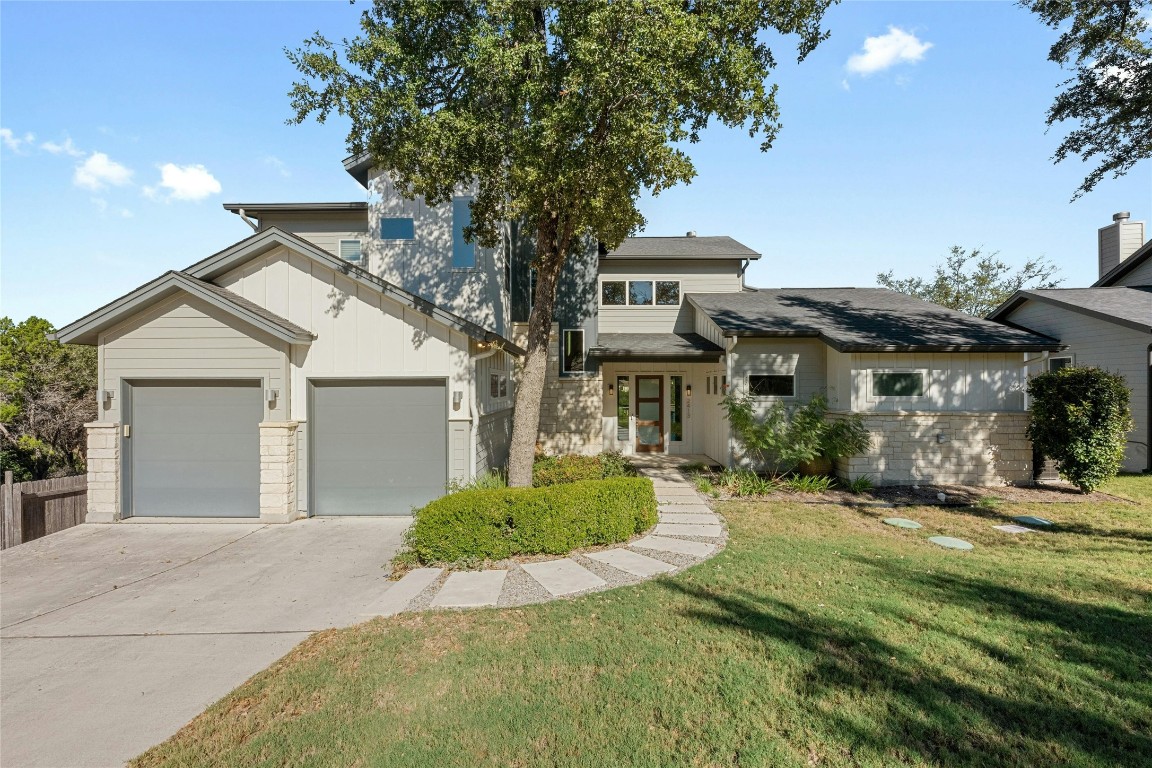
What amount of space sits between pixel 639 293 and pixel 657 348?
9.36 ft

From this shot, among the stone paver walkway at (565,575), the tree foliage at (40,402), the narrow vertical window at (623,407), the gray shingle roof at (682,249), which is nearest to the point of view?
the stone paver walkway at (565,575)

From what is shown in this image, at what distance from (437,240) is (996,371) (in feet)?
41.2

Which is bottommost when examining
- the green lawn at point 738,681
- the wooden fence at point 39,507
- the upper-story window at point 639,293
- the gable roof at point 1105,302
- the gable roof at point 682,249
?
the green lawn at point 738,681

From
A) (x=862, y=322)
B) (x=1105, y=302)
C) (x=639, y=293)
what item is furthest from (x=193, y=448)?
(x=1105, y=302)

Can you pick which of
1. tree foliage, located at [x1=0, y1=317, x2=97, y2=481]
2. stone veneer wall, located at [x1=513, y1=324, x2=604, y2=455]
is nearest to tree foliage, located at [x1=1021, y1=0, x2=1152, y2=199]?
stone veneer wall, located at [x1=513, y1=324, x2=604, y2=455]

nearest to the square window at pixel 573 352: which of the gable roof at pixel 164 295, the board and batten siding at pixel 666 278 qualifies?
the board and batten siding at pixel 666 278

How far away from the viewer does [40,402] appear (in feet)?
31.6

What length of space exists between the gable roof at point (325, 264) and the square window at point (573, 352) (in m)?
5.62

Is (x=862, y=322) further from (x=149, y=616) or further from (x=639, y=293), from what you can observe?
(x=149, y=616)

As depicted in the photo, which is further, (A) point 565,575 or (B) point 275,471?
(B) point 275,471

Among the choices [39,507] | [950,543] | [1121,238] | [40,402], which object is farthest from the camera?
[1121,238]

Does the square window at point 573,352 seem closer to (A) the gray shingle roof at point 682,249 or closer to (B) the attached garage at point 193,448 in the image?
(A) the gray shingle roof at point 682,249

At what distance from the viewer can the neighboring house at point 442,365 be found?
8.21m

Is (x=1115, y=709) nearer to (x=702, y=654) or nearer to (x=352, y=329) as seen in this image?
(x=702, y=654)
